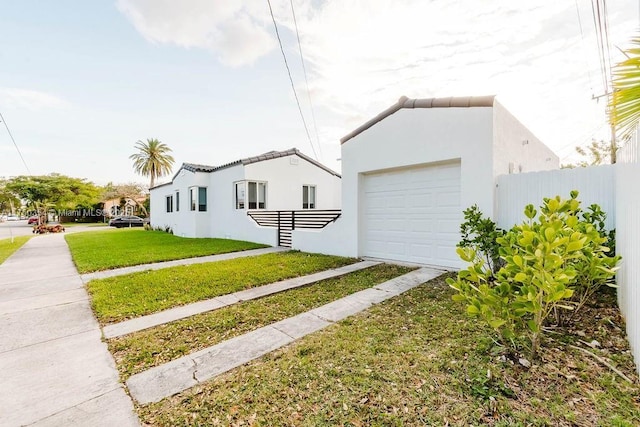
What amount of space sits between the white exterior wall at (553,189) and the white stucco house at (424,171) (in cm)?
29

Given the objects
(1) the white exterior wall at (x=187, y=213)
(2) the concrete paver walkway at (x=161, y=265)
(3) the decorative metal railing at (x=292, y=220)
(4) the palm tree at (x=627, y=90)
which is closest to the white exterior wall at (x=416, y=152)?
(3) the decorative metal railing at (x=292, y=220)

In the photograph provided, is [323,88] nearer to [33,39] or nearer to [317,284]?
[317,284]

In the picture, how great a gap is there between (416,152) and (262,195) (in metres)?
8.77

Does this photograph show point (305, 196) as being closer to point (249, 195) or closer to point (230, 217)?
point (249, 195)

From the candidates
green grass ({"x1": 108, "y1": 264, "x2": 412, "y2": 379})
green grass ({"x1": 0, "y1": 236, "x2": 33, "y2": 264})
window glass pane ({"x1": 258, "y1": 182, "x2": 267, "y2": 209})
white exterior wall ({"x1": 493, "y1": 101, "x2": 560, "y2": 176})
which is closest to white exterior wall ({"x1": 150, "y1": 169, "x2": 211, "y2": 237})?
window glass pane ({"x1": 258, "y1": 182, "x2": 267, "y2": 209})

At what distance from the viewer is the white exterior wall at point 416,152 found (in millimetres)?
6035

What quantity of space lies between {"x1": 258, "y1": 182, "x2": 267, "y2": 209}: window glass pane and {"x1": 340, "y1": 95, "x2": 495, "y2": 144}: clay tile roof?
6743 millimetres

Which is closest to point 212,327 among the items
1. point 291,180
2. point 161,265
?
point 161,265

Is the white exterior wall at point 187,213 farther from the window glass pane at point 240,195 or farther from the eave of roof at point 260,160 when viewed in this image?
the window glass pane at point 240,195

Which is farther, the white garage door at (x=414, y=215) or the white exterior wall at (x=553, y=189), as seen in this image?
the white garage door at (x=414, y=215)

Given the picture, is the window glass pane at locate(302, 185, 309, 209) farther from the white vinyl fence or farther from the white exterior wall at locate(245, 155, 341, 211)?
the white vinyl fence

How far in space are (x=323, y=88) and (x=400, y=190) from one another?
21.4 ft

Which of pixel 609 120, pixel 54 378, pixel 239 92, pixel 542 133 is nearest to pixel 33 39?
pixel 239 92

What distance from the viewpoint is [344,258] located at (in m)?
8.40
